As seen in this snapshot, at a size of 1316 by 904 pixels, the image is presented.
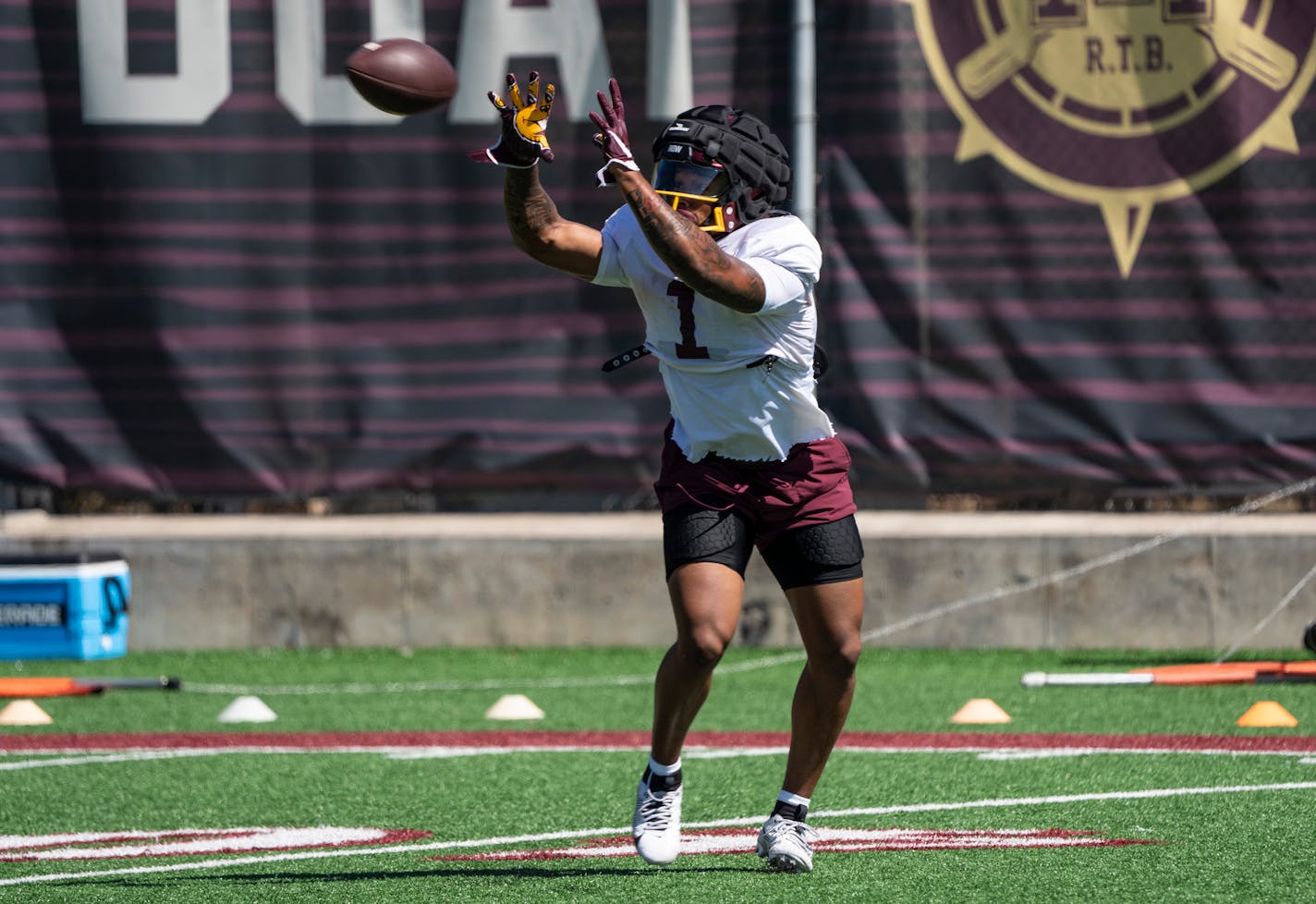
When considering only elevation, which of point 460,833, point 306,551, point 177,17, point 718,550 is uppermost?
point 177,17

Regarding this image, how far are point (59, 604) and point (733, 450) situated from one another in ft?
19.5

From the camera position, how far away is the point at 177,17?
12117mm

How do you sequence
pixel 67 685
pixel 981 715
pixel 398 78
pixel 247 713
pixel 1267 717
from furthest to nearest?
1. pixel 67 685
2. pixel 247 713
3. pixel 981 715
4. pixel 1267 717
5. pixel 398 78

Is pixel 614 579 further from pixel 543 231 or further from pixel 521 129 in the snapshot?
pixel 521 129

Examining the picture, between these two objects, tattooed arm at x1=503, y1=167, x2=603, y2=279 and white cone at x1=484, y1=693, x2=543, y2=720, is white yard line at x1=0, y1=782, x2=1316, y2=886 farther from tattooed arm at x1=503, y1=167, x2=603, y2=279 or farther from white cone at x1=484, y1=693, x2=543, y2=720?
white cone at x1=484, y1=693, x2=543, y2=720

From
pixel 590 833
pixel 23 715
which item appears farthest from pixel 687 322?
pixel 23 715

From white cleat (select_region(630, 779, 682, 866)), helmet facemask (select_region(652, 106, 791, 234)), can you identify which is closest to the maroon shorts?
helmet facemask (select_region(652, 106, 791, 234))

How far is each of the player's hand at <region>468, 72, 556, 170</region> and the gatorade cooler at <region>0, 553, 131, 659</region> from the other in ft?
18.3

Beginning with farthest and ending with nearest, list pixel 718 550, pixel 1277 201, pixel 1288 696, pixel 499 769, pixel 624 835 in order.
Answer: pixel 1277 201 → pixel 1288 696 → pixel 499 769 → pixel 624 835 → pixel 718 550

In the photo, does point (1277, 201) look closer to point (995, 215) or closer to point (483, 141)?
point (995, 215)

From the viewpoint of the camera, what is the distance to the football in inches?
267

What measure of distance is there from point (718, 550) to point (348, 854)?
1335mm

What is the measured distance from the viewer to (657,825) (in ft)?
18.0

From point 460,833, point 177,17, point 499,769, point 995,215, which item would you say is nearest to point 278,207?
point 177,17
